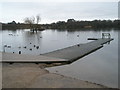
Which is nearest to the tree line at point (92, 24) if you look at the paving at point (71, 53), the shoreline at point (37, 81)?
the paving at point (71, 53)

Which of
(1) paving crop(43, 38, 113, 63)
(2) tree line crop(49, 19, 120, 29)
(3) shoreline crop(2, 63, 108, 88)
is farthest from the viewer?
(2) tree line crop(49, 19, 120, 29)

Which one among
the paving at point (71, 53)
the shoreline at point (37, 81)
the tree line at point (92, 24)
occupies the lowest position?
the shoreline at point (37, 81)

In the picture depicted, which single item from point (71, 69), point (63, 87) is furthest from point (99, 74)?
point (63, 87)

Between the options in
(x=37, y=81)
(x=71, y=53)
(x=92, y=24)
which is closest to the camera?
(x=37, y=81)

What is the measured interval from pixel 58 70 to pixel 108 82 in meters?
2.60

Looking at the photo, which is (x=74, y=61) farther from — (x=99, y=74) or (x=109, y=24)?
(x=109, y=24)

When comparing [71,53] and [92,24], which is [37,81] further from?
[92,24]

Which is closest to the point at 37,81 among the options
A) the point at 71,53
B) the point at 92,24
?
the point at 71,53

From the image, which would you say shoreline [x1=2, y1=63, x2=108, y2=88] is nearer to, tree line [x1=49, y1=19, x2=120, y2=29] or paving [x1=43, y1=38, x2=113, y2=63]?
paving [x1=43, y1=38, x2=113, y2=63]

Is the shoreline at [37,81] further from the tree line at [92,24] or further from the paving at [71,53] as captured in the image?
the tree line at [92,24]

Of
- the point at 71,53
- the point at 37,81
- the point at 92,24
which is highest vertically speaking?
the point at 92,24

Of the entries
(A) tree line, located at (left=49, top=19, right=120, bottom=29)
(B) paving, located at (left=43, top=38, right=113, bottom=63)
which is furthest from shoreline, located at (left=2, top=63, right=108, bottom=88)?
(A) tree line, located at (left=49, top=19, right=120, bottom=29)

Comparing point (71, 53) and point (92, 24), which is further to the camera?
point (92, 24)

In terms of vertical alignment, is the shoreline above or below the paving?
below
